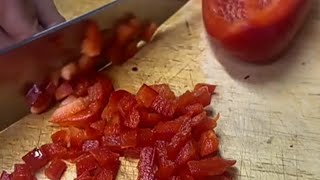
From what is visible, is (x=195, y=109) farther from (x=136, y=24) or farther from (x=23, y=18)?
(x=23, y=18)

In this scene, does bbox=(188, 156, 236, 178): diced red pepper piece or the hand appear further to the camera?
the hand

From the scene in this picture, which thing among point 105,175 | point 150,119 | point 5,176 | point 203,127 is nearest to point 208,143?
point 203,127

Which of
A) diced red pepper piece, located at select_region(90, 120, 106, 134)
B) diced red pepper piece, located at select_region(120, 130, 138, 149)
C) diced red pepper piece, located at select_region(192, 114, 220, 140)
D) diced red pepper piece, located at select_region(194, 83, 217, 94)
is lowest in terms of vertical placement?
diced red pepper piece, located at select_region(192, 114, 220, 140)

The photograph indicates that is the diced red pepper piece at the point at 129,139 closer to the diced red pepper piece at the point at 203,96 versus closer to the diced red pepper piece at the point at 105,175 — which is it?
the diced red pepper piece at the point at 105,175

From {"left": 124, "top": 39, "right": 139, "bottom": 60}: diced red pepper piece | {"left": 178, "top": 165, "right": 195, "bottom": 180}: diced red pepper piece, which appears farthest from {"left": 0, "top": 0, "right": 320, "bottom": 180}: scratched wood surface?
{"left": 178, "top": 165, "right": 195, "bottom": 180}: diced red pepper piece

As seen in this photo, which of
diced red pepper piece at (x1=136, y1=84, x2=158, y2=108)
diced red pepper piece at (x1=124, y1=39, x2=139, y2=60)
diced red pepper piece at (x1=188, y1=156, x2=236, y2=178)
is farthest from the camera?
diced red pepper piece at (x1=124, y1=39, x2=139, y2=60)

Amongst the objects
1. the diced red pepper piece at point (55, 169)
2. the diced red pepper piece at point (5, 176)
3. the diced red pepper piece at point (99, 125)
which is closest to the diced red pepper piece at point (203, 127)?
the diced red pepper piece at point (99, 125)

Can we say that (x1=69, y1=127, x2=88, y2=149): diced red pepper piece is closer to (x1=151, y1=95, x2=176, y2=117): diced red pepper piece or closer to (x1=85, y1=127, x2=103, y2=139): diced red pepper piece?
(x1=85, y1=127, x2=103, y2=139): diced red pepper piece

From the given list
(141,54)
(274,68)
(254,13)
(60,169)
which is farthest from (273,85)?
(60,169)
